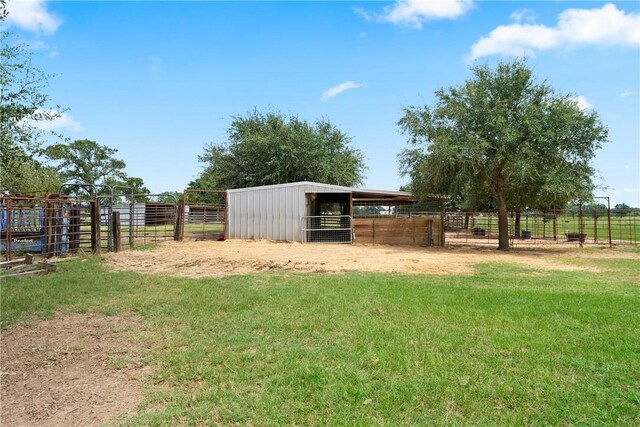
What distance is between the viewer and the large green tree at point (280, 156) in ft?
95.2

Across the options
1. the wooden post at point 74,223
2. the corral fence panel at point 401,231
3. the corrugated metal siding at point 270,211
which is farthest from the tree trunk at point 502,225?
the wooden post at point 74,223

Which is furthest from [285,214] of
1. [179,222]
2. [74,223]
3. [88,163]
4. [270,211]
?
[88,163]

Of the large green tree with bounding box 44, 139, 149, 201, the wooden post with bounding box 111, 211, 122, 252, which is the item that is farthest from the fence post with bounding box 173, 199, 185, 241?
the large green tree with bounding box 44, 139, 149, 201

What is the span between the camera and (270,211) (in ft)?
69.6

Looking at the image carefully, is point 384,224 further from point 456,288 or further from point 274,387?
point 274,387

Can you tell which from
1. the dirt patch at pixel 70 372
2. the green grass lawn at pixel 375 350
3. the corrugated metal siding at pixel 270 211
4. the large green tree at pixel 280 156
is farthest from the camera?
the large green tree at pixel 280 156

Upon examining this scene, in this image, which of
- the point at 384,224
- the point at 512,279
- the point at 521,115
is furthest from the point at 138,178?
the point at 512,279

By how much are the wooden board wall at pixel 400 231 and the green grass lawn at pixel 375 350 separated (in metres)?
11.9

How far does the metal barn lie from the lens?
20359 millimetres

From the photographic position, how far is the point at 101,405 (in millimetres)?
3232

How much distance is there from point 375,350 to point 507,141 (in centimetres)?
1439

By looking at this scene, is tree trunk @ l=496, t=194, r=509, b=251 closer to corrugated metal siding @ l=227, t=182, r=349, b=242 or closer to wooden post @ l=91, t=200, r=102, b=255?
corrugated metal siding @ l=227, t=182, r=349, b=242

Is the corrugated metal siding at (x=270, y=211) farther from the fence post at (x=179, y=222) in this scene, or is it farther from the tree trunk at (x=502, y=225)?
the tree trunk at (x=502, y=225)

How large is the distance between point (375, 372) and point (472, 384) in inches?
30.9
